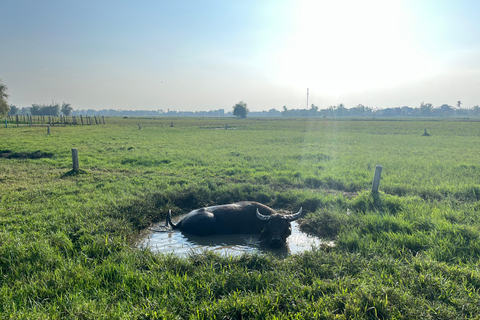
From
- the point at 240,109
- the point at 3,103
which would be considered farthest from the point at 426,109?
the point at 3,103

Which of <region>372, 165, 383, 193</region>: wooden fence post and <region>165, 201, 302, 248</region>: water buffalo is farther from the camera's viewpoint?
<region>372, 165, 383, 193</region>: wooden fence post

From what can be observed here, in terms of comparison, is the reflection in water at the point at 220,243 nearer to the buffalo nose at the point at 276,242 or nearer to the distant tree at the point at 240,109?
the buffalo nose at the point at 276,242

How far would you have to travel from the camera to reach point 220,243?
5.75m

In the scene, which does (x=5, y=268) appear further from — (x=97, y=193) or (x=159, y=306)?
(x=97, y=193)

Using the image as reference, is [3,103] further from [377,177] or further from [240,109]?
[240,109]

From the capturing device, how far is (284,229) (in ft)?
18.7

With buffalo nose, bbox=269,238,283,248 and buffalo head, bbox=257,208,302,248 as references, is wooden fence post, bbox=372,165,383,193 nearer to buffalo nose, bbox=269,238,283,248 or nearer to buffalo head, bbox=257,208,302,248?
buffalo head, bbox=257,208,302,248

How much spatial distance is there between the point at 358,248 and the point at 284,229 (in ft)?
4.55

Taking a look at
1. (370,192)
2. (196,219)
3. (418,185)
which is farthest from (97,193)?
(418,185)

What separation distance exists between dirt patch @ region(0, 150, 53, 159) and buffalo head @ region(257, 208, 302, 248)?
13.3m

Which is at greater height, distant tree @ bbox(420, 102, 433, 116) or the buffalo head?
distant tree @ bbox(420, 102, 433, 116)

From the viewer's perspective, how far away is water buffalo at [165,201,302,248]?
569 centimetres

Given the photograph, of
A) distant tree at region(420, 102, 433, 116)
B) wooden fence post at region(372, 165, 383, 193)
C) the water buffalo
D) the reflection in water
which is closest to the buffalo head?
the water buffalo

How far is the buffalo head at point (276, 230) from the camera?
5488 mm
